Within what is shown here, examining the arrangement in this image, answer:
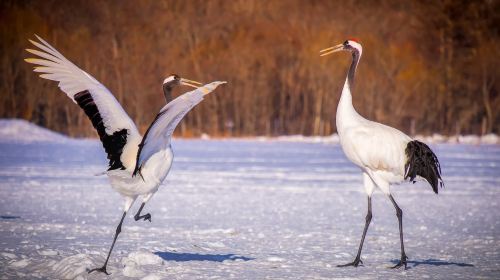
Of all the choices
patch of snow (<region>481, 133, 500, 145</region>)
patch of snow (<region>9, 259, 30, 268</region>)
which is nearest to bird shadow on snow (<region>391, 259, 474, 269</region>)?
patch of snow (<region>9, 259, 30, 268</region>)

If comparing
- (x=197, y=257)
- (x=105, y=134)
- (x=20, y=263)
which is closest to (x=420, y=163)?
(x=197, y=257)

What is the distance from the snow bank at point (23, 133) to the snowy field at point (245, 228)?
70.2 ft

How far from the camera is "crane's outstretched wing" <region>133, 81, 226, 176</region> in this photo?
271 inches

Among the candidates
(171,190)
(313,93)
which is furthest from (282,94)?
(171,190)

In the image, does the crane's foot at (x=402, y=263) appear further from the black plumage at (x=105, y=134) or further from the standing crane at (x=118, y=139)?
the black plumage at (x=105, y=134)

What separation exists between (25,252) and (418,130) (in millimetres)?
51469

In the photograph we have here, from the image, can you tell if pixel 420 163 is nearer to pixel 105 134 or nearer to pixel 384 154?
pixel 384 154

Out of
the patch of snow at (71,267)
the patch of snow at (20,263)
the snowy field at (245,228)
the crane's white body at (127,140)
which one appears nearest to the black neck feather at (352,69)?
the snowy field at (245,228)

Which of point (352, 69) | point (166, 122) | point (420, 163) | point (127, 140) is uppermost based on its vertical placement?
point (352, 69)

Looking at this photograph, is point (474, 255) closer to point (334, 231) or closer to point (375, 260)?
point (375, 260)

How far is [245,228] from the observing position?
35.2 feet

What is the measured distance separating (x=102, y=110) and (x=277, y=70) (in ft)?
193

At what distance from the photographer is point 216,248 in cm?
894

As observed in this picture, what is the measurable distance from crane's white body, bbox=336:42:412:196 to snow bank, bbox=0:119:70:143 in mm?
34082
